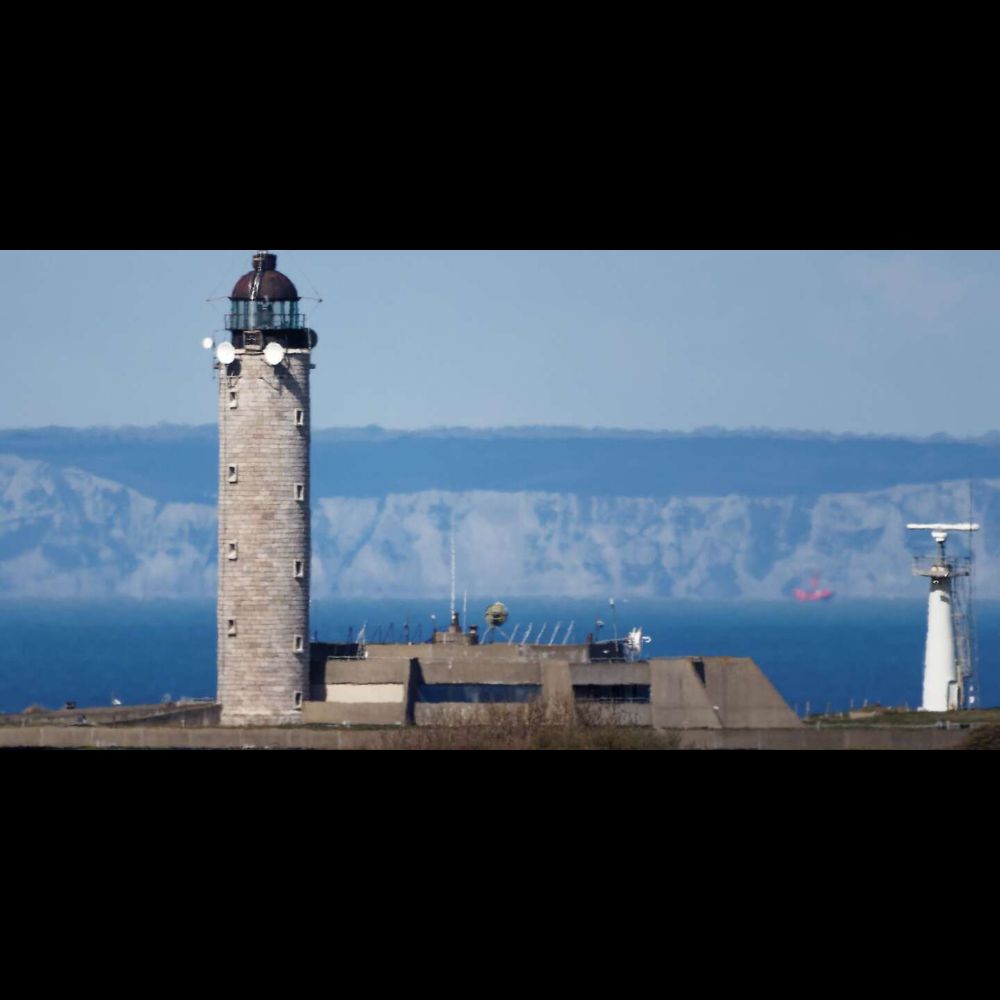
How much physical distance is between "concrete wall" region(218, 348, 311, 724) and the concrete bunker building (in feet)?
0.07

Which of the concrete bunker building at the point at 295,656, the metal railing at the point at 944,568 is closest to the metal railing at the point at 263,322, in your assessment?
the concrete bunker building at the point at 295,656

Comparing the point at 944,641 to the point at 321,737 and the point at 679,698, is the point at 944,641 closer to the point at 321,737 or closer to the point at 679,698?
the point at 679,698

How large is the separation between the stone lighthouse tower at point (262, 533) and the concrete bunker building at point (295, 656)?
1.2 inches

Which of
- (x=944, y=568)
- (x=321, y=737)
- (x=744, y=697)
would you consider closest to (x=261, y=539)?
(x=321, y=737)

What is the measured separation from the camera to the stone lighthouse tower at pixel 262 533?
56.9 metres

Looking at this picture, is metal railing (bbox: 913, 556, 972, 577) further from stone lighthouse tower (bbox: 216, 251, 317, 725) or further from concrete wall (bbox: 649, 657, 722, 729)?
stone lighthouse tower (bbox: 216, 251, 317, 725)

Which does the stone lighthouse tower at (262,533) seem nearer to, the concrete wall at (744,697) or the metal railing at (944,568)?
the concrete wall at (744,697)

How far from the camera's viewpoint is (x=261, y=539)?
5691cm

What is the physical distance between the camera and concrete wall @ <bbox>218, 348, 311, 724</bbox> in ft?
187

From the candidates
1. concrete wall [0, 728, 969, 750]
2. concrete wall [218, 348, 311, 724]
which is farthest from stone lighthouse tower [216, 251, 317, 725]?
concrete wall [0, 728, 969, 750]

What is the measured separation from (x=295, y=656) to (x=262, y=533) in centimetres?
298
